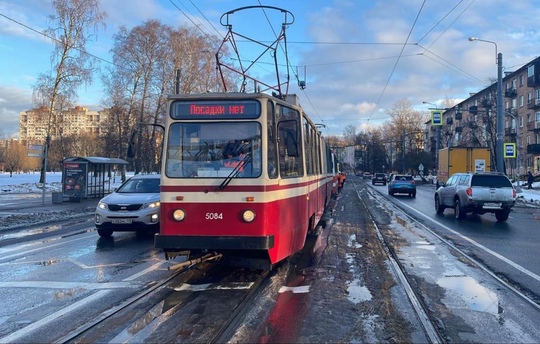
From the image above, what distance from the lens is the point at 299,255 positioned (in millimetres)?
9203

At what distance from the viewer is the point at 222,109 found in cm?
664

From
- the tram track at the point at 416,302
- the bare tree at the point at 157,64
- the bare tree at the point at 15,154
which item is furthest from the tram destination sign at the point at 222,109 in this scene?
the bare tree at the point at 15,154

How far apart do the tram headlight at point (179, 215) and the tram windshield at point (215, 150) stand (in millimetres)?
497

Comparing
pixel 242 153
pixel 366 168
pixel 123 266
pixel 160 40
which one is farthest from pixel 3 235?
pixel 366 168

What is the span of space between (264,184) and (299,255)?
3.17 metres

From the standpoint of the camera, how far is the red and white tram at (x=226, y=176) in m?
6.46

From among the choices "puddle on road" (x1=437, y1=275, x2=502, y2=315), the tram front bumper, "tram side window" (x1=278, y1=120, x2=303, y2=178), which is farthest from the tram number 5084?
"puddle on road" (x1=437, y1=275, x2=502, y2=315)

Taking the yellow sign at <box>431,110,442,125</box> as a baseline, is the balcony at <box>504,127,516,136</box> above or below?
above

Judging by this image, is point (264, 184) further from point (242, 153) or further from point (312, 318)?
point (312, 318)

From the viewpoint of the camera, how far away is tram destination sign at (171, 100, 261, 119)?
662cm

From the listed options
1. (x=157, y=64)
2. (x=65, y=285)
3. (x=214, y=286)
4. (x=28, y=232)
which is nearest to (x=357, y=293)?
(x=214, y=286)

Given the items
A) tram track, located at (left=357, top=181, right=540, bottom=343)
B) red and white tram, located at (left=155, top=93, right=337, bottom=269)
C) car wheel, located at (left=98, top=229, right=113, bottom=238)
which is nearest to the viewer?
tram track, located at (left=357, top=181, right=540, bottom=343)

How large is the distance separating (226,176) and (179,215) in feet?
2.85

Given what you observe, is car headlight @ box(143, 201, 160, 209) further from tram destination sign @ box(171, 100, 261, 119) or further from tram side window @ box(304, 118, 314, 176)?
tram destination sign @ box(171, 100, 261, 119)
